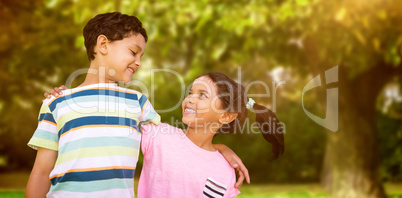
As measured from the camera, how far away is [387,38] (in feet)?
26.3

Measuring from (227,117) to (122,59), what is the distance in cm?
106

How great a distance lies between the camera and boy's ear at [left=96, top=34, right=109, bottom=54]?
2.85m

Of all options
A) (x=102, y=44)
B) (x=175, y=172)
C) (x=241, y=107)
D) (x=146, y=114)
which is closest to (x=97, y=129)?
(x=146, y=114)

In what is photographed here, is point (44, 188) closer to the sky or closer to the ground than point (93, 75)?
closer to the ground

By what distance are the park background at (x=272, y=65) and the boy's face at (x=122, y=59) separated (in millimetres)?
3741

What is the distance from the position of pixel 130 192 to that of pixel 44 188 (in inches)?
20.8

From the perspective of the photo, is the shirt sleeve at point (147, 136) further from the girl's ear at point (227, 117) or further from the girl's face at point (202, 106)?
the girl's ear at point (227, 117)

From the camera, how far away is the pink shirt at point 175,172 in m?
3.02

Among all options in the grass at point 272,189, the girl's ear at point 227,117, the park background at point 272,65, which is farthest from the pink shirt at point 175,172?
the grass at point 272,189

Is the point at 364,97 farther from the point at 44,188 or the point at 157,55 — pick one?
the point at 44,188

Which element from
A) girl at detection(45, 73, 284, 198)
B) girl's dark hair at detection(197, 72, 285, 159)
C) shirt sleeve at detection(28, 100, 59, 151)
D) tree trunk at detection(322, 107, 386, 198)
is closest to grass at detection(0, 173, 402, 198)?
tree trunk at detection(322, 107, 386, 198)

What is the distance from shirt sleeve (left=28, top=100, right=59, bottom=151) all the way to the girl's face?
0.96 metres

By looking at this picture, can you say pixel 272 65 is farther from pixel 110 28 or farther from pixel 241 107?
pixel 110 28

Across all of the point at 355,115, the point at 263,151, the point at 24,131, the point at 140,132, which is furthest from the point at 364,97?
the point at 24,131
